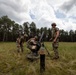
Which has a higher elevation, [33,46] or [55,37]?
[55,37]

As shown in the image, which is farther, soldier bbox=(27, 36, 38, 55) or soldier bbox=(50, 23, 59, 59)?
soldier bbox=(27, 36, 38, 55)

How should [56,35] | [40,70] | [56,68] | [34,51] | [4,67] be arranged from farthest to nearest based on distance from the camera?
[34,51] < [56,35] < [4,67] < [56,68] < [40,70]

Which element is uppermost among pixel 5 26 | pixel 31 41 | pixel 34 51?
pixel 5 26

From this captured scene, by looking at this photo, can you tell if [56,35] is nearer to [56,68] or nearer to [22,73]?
[56,68]

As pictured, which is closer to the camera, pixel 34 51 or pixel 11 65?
pixel 11 65

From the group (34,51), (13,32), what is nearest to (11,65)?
(34,51)

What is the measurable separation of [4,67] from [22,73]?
1332mm

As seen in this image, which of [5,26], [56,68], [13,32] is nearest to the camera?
[56,68]

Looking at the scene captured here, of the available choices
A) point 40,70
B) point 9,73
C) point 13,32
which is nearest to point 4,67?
point 9,73

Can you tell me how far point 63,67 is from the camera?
7.17 meters

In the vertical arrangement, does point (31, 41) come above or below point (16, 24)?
below

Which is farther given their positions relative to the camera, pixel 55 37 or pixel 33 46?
pixel 33 46

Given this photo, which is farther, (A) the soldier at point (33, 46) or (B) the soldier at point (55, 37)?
(A) the soldier at point (33, 46)

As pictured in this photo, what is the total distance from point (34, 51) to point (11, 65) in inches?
66.9
